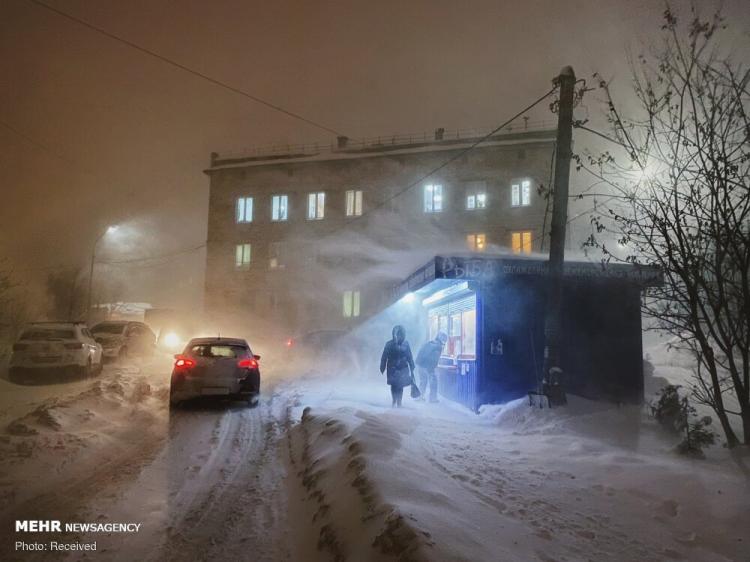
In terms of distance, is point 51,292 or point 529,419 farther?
point 51,292

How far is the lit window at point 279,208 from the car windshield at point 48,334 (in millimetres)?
18219

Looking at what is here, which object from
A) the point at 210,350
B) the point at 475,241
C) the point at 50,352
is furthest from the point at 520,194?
the point at 50,352

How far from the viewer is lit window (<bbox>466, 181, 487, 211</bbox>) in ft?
96.3

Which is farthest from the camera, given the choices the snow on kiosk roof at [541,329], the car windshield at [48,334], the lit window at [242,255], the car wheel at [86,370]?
the lit window at [242,255]

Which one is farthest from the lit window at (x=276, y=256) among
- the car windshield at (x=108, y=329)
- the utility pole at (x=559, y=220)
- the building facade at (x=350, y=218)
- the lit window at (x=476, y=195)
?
the utility pole at (x=559, y=220)

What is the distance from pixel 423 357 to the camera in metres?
12.3

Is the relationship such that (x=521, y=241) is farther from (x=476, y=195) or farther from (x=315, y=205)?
(x=315, y=205)

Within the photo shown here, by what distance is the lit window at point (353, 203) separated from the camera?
31219mm

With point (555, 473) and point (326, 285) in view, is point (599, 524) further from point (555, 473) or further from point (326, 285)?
point (326, 285)

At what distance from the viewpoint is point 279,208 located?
32.4 metres

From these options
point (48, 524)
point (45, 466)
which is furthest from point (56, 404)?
point (48, 524)

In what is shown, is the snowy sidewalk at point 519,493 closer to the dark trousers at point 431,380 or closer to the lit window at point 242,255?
the dark trousers at point 431,380

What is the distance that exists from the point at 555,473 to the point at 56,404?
8634mm
